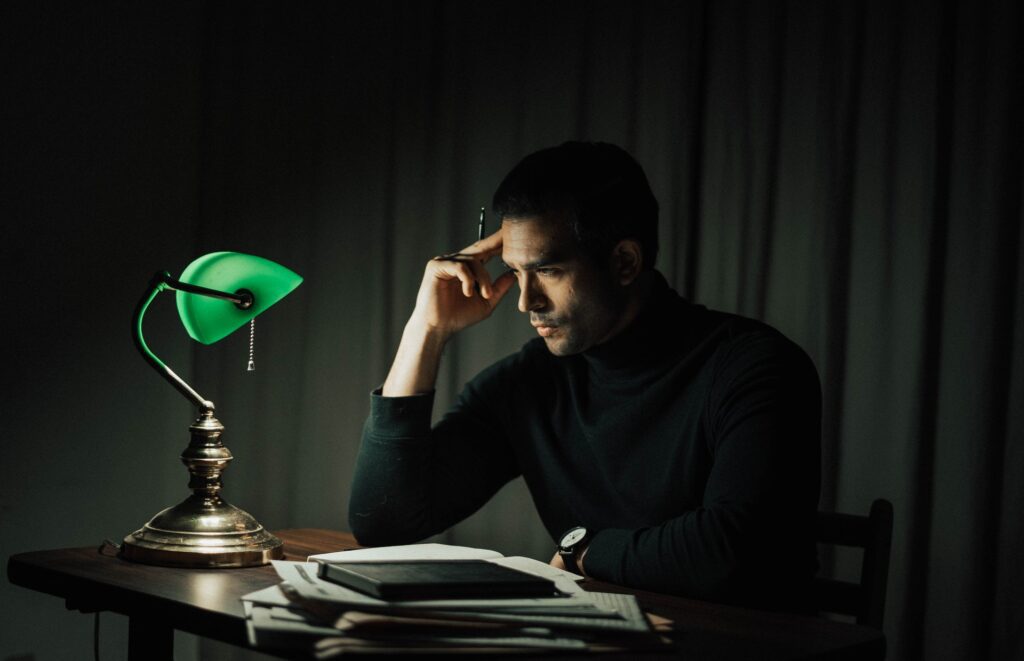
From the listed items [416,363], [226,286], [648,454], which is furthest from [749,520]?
[226,286]

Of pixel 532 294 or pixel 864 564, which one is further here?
pixel 532 294

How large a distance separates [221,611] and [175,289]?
617mm

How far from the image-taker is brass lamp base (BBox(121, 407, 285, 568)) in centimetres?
154

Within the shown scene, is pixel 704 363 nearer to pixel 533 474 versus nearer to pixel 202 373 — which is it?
pixel 533 474

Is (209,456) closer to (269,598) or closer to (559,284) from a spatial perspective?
(269,598)

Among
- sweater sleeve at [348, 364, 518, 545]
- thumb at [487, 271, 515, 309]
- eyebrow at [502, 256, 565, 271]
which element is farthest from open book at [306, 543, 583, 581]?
thumb at [487, 271, 515, 309]

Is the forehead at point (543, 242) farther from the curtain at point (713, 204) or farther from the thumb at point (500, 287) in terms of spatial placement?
the curtain at point (713, 204)

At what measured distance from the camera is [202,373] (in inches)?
123

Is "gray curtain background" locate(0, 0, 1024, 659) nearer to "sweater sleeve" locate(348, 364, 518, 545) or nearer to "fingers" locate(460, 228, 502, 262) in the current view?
"fingers" locate(460, 228, 502, 262)

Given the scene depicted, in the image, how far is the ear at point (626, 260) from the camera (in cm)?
188

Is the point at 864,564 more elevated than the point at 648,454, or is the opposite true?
the point at 648,454

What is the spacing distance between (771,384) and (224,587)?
85 cm

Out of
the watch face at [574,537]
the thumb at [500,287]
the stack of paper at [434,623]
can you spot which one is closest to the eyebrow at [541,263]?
the thumb at [500,287]

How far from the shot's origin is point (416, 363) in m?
1.93
